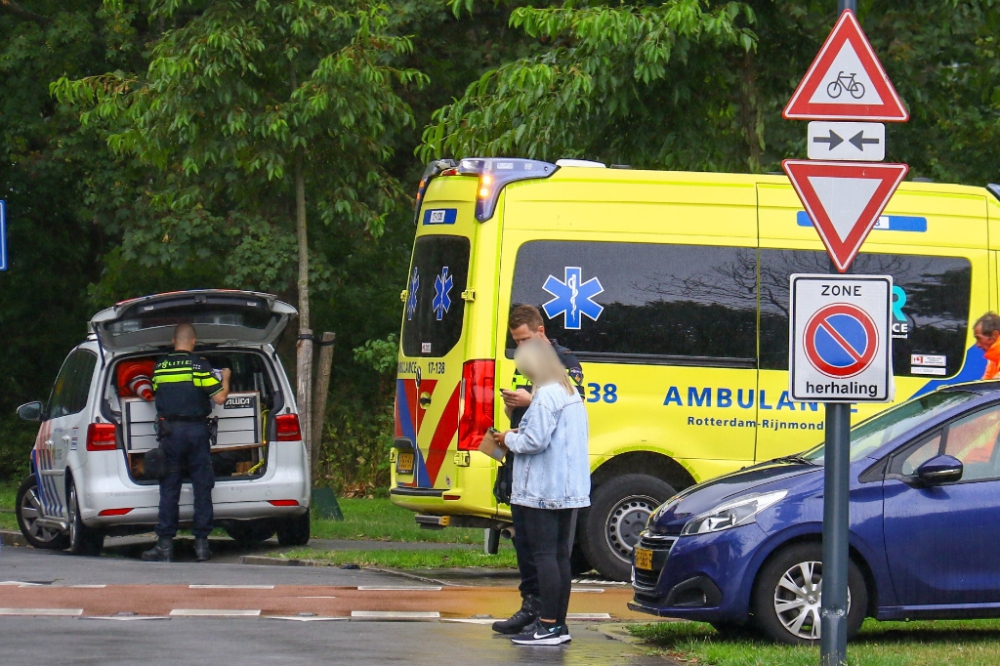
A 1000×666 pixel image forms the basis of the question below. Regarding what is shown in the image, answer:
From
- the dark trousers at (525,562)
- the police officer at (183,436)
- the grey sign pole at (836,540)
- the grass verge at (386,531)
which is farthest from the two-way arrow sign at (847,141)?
the grass verge at (386,531)

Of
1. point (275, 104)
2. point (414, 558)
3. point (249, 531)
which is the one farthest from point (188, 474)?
point (275, 104)

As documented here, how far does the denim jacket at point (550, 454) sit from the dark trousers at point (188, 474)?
16.2ft

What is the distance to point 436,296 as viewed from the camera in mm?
11969

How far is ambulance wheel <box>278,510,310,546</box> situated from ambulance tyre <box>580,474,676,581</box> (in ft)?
10.5

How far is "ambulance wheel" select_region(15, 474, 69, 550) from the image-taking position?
47.6 feet

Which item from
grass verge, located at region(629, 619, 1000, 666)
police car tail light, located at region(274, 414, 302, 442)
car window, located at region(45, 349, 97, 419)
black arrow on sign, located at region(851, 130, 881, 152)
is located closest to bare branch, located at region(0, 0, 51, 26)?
car window, located at region(45, 349, 97, 419)

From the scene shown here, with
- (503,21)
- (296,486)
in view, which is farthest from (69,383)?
(503,21)

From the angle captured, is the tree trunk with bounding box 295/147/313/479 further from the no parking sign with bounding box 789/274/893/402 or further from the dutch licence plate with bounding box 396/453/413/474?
the no parking sign with bounding box 789/274/893/402

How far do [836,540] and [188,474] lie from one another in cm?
714

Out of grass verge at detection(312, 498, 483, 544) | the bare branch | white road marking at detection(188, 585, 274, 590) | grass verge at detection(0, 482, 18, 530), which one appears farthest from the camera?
the bare branch

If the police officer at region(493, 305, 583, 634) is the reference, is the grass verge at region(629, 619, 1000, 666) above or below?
below

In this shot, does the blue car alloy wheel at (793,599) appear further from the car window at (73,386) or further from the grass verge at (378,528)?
the car window at (73,386)

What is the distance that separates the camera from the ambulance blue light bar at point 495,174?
459 inches

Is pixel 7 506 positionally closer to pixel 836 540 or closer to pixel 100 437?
pixel 100 437
